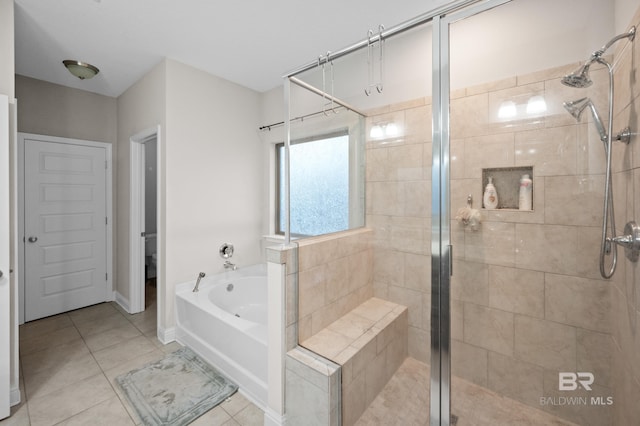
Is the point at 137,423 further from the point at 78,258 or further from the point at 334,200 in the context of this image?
the point at 78,258

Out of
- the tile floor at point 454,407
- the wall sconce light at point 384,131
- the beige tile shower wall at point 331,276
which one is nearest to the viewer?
the tile floor at point 454,407

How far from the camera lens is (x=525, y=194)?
1.50 m

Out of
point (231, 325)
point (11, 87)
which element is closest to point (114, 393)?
point (231, 325)

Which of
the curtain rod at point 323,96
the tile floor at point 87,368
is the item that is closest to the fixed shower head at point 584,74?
the curtain rod at point 323,96

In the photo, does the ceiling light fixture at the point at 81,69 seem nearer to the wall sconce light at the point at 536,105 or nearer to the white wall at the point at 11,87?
the white wall at the point at 11,87

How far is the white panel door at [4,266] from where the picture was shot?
5.25 feet

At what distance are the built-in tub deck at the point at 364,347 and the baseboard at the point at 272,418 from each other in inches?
14.0

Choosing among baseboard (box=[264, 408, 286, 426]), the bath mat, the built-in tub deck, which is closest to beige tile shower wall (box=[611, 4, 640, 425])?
the built-in tub deck

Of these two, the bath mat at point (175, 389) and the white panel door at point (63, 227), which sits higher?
the white panel door at point (63, 227)

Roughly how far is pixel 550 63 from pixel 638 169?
74 cm

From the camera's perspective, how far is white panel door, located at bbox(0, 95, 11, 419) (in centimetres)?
160

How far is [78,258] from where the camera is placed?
3.23 meters

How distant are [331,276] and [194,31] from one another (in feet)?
7.04

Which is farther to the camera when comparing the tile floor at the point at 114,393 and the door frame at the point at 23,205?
the door frame at the point at 23,205
